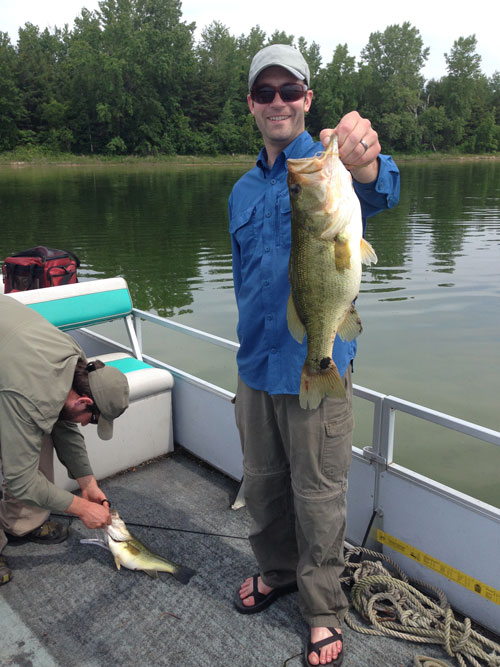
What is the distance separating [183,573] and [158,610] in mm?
246

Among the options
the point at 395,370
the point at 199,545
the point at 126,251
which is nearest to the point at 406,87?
the point at 126,251

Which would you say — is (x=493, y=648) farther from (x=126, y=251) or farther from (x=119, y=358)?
(x=126, y=251)

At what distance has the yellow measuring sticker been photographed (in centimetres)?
255

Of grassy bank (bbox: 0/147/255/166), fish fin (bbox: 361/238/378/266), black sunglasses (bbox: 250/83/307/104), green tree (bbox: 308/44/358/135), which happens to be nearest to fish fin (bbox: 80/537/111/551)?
fish fin (bbox: 361/238/378/266)

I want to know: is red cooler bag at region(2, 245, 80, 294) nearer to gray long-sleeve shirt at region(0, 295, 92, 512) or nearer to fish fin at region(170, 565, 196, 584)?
gray long-sleeve shirt at region(0, 295, 92, 512)

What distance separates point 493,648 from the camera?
247cm

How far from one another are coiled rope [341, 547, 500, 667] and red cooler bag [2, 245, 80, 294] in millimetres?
3175

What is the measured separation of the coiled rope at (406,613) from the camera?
248 cm

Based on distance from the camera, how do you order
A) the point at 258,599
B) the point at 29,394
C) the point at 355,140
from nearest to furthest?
the point at 355,140 → the point at 29,394 → the point at 258,599

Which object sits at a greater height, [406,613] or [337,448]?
[337,448]

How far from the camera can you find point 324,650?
96.2 inches

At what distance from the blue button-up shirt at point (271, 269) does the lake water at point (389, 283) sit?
12.2 feet

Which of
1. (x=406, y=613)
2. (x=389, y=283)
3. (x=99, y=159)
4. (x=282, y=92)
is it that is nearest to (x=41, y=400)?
(x=282, y=92)

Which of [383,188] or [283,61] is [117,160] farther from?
[383,188]
